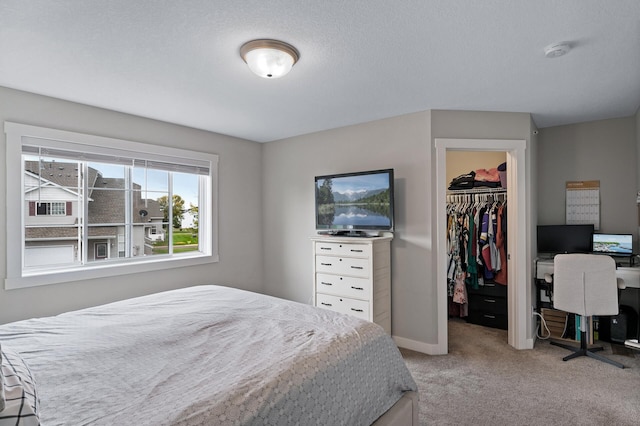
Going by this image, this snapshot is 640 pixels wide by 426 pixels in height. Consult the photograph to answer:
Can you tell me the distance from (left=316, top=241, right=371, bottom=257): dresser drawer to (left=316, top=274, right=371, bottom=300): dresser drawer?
0.23 metres

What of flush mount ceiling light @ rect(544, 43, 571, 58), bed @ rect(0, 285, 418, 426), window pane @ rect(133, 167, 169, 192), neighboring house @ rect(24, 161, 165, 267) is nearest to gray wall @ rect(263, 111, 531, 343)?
flush mount ceiling light @ rect(544, 43, 571, 58)

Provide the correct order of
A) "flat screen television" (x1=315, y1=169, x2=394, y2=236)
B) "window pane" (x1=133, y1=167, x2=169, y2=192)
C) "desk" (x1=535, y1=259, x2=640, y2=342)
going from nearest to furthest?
"desk" (x1=535, y1=259, x2=640, y2=342) < "flat screen television" (x1=315, y1=169, x2=394, y2=236) < "window pane" (x1=133, y1=167, x2=169, y2=192)

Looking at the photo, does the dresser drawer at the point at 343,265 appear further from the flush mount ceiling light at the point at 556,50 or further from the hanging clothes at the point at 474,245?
the flush mount ceiling light at the point at 556,50

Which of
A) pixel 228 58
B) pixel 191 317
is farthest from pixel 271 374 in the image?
pixel 228 58

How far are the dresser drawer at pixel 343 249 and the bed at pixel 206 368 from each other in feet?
3.77

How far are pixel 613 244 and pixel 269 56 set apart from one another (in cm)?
383

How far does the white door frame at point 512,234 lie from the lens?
3252 millimetres

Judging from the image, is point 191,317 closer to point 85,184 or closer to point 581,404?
point 85,184

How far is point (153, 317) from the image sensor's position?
194 cm

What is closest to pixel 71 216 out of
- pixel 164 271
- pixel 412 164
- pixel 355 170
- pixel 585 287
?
pixel 164 271

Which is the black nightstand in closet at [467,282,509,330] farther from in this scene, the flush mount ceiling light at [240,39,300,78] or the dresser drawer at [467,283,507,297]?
the flush mount ceiling light at [240,39,300,78]

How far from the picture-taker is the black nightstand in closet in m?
3.96

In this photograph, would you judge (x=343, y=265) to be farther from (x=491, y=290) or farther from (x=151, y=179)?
(x=151, y=179)

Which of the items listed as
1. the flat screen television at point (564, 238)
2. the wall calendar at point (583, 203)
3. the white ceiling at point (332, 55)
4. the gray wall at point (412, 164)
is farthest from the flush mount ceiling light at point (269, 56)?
the wall calendar at point (583, 203)
